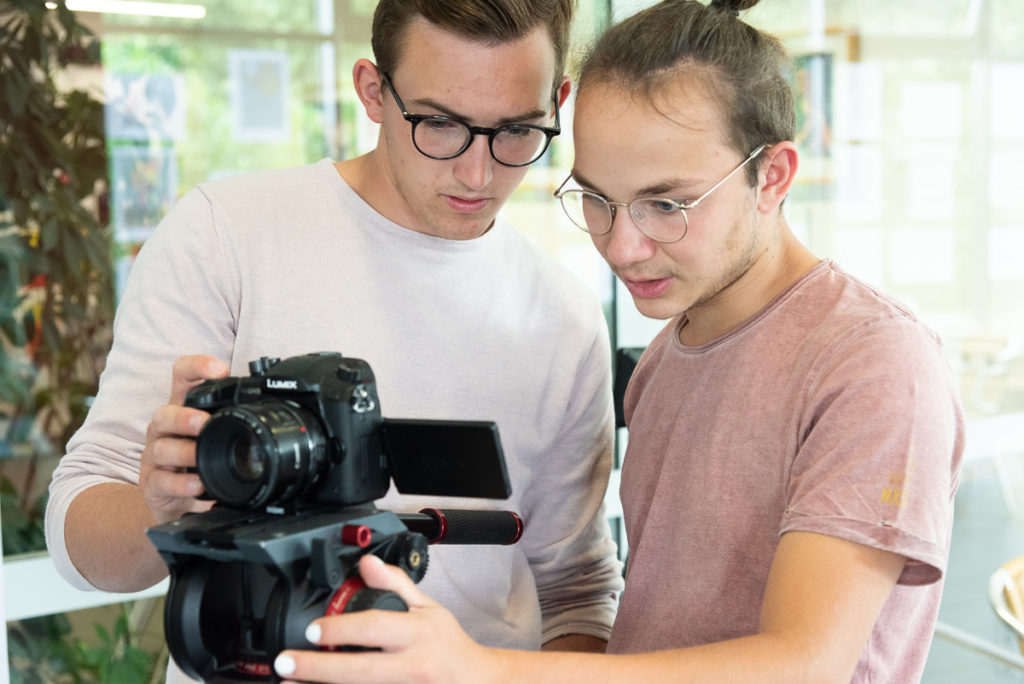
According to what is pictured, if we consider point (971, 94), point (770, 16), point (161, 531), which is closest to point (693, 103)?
point (161, 531)

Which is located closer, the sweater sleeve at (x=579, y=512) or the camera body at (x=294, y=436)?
the camera body at (x=294, y=436)

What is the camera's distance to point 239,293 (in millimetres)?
1294

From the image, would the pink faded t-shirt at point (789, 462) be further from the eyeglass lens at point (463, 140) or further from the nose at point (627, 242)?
the eyeglass lens at point (463, 140)

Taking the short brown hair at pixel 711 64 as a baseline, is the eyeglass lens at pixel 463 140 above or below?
below

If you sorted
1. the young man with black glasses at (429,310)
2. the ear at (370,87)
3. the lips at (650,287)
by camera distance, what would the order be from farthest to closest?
the ear at (370,87)
the young man with black glasses at (429,310)
the lips at (650,287)

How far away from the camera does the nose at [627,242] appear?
105 centimetres

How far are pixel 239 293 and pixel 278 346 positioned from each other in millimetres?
84

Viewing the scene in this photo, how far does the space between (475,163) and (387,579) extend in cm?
63

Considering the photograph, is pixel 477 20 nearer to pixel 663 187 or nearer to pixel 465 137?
pixel 465 137

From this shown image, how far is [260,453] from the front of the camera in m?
0.79

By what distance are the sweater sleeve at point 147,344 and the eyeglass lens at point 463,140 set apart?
0.97ft

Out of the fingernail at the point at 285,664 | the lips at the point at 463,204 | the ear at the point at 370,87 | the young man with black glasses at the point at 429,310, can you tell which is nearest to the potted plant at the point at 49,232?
the young man with black glasses at the point at 429,310


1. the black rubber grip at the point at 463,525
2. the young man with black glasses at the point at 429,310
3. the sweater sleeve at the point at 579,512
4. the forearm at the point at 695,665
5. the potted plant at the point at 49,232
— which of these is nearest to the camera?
the forearm at the point at 695,665

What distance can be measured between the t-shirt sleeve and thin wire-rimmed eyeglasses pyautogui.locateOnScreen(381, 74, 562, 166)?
0.51 m
